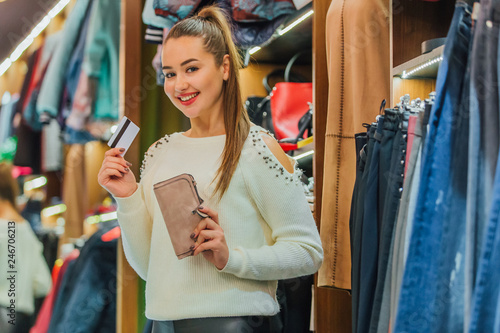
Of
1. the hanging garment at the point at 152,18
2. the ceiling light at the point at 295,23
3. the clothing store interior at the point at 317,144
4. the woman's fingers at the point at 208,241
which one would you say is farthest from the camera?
the hanging garment at the point at 152,18

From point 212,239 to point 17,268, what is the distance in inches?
59.8

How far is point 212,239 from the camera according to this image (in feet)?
4.04

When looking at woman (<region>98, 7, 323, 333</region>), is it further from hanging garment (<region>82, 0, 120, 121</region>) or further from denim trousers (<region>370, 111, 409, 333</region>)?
hanging garment (<region>82, 0, 120, 121</region>)

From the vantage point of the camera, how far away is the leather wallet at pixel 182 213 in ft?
4.03

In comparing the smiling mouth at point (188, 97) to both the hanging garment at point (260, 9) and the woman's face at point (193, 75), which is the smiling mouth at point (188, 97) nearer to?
the woman's face at point (193, 75)

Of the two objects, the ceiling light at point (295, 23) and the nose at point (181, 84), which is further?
the ceiling light at point (295, 23)

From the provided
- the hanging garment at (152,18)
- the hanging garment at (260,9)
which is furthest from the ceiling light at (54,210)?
the hanging garment at (260,9)

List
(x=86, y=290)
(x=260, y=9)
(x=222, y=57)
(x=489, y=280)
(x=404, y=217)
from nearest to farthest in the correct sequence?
(x=489, y=280), (x=404, y=217), (x=222, y=57), (x=260, y=9), (x=86, y=290)

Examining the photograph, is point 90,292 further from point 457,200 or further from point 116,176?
point 457,200

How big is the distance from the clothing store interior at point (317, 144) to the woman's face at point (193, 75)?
0.59 feet

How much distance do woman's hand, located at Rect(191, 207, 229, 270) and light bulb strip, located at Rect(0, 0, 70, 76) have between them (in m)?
1.69

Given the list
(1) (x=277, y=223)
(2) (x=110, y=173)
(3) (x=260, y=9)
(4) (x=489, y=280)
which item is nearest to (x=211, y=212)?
(1) (x=277, y=223)

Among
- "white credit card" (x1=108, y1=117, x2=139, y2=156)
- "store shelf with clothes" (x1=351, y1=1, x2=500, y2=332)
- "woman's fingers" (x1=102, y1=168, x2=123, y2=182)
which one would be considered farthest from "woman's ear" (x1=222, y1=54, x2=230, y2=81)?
"store shelf with clothes" (x1=351, y1=1, x2=500, y2=332)

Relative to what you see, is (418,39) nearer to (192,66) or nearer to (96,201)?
(192,66)
